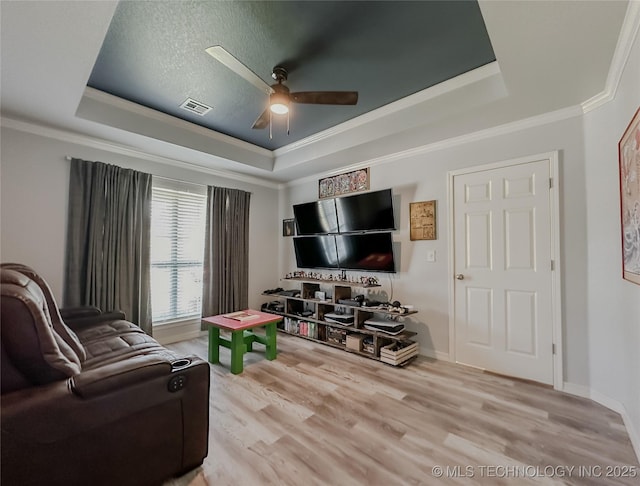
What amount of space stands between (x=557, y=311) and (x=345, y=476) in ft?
7.40

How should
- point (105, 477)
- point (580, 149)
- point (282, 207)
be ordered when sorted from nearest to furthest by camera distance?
1. point (105, 477)
2. point (580, 149)
3. point (282, 207)

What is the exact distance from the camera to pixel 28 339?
47.1 inches

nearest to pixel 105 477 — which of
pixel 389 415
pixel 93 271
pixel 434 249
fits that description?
pixel 389 415

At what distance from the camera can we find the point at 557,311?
2.49 m

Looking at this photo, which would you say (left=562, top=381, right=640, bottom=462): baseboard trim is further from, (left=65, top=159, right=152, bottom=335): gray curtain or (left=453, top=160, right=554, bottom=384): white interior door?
(left=65, top=159, right=152, bottom=335): gray curtain

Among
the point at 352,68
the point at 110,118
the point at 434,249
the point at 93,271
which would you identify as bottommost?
the point at 93,271

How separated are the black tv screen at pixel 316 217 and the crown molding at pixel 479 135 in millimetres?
589

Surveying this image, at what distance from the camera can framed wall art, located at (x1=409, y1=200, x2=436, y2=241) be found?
325 centimetres

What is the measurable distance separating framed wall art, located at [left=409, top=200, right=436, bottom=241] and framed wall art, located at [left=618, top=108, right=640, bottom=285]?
1505 millimetres

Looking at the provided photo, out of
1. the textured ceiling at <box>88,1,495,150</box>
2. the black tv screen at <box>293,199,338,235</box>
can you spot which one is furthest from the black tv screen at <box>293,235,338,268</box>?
the textured ceiling at <box>88,1,495,150</box>

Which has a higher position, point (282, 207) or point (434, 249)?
point (282, 207)

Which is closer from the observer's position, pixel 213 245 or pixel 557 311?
pixel 557 311

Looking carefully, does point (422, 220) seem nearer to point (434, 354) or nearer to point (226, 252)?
point (434, 354)

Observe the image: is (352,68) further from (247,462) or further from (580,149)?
(247,462)
